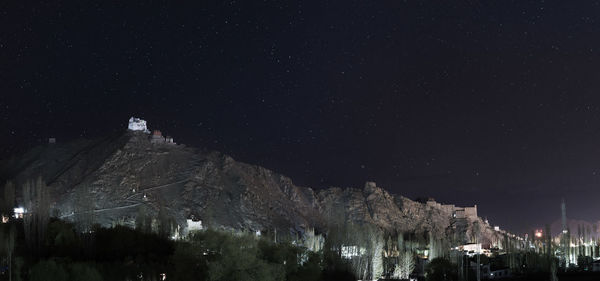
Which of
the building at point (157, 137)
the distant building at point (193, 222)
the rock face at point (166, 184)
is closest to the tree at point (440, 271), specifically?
the rock face at point (166, 184)

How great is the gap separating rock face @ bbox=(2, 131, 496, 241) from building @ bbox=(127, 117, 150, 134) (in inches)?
232

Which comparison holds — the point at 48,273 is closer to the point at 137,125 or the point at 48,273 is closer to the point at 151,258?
the point at 151,258

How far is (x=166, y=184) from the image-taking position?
6201 inches

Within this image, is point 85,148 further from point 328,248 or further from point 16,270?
point 16,270

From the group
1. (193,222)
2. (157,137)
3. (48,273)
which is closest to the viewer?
(48,273)

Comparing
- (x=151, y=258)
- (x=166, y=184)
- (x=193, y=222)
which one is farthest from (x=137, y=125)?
(x=151, y=258)

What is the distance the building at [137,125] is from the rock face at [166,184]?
19.3 feet

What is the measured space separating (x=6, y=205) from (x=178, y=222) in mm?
40488

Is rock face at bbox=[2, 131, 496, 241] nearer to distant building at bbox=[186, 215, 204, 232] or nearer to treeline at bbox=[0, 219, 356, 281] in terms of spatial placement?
distant building at bbox=[186, 215, 204, 232]

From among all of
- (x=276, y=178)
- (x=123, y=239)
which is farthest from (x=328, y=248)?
(x=276, y=178)

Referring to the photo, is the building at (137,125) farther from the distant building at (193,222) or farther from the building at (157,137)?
the distant building at (193,222)

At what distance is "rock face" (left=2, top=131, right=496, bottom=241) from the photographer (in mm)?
138125

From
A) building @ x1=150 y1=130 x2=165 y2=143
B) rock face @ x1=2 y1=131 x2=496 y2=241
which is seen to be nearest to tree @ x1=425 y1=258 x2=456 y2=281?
rock face @ x1=2 y1=131 x2=496 y2=241

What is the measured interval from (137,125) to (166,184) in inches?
1805
